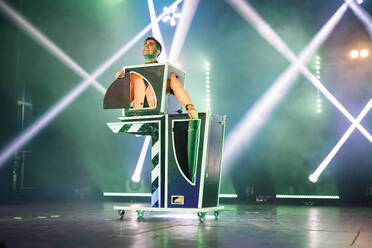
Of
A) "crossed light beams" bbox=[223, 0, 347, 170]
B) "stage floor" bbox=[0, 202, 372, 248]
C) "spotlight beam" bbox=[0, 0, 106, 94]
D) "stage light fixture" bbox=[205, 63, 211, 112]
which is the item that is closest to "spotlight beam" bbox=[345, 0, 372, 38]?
"crossed light beams" bbox=[223, 0, 347, 170]

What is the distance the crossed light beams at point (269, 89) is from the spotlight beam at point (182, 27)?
26.5 inches

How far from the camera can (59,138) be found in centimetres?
821

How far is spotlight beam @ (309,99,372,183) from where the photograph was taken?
6422 mm

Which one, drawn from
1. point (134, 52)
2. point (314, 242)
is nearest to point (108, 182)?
point (134, 52)

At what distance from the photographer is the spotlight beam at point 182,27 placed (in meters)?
7.30

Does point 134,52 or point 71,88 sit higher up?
point 134,52

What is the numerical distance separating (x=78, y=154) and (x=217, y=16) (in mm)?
3809

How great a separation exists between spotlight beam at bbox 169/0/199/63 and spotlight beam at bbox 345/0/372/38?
2.60 m

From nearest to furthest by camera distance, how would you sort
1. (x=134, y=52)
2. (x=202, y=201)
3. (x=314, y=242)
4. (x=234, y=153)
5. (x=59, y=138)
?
(x=314, y=242) < (x=202, y=201) < (x=234, y=153) < (x=134, y=52) < (x=59, y=138)

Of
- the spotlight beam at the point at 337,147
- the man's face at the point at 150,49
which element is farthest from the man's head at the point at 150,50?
the spotlight beam at the point at 337,147

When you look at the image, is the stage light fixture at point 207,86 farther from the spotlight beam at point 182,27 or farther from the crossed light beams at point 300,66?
the crossed light beams at point 300,66

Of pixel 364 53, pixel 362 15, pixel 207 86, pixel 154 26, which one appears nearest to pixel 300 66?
pixel 364 53

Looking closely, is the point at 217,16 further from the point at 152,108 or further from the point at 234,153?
the point at 152,108

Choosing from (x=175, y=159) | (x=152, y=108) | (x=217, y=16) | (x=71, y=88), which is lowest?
(x=175, y=159)
